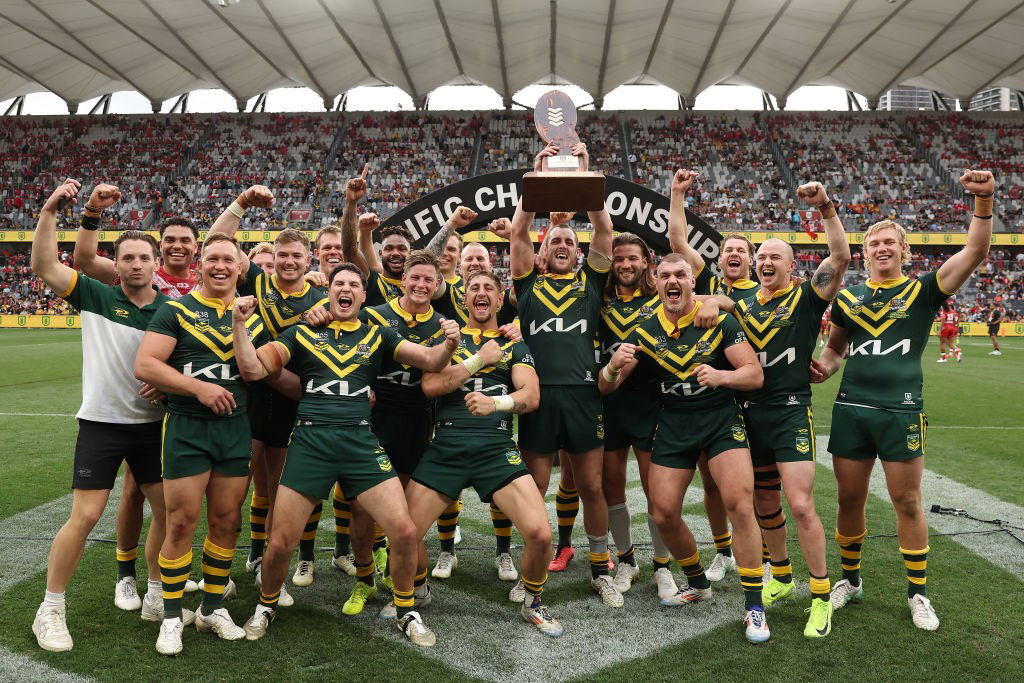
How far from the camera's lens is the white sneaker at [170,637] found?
3785mm

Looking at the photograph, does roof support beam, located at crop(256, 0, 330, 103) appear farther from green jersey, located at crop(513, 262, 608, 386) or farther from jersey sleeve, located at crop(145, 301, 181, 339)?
jersey sleeve, located at crop(145, 301, 181, 339)

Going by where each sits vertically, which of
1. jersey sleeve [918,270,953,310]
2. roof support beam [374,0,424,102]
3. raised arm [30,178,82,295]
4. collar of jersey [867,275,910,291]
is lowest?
jersey sleeve [918,270,953,310]

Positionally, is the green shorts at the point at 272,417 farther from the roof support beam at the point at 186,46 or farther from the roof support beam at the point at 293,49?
the roof support beam at the point at 186,46

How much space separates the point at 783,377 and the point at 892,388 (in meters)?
0.61

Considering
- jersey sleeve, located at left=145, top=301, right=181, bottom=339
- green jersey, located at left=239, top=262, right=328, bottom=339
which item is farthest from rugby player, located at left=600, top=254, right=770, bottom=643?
jersey sleeve, located at left=145, top=301, right=181, bottom=339

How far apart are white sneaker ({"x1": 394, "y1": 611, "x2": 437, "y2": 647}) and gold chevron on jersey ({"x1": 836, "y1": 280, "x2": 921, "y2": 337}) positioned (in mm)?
3128

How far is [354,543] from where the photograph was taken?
4.50 metres

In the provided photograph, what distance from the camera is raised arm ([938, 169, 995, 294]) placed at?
4.18 meters

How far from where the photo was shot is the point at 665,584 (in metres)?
4.71

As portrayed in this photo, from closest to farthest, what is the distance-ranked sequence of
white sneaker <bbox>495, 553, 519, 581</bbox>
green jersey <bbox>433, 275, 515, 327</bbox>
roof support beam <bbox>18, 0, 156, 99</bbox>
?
white sneaker <bbox>495, 553, 519, 581</bbox>, green jersey <bbox>433, 275, 515, 327</bbox>, roof support beam <bbox>18, 0, 156, 99</bbox>

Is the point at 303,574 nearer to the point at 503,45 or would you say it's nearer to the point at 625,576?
the point at 625,576

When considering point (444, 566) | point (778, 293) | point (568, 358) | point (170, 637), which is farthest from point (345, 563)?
point (778, 293)

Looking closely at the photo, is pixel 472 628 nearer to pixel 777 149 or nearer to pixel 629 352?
pixel 629 352

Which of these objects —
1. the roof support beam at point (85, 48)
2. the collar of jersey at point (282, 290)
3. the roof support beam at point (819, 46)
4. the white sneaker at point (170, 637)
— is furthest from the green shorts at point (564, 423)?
the roof support beam at point (85, 48)
